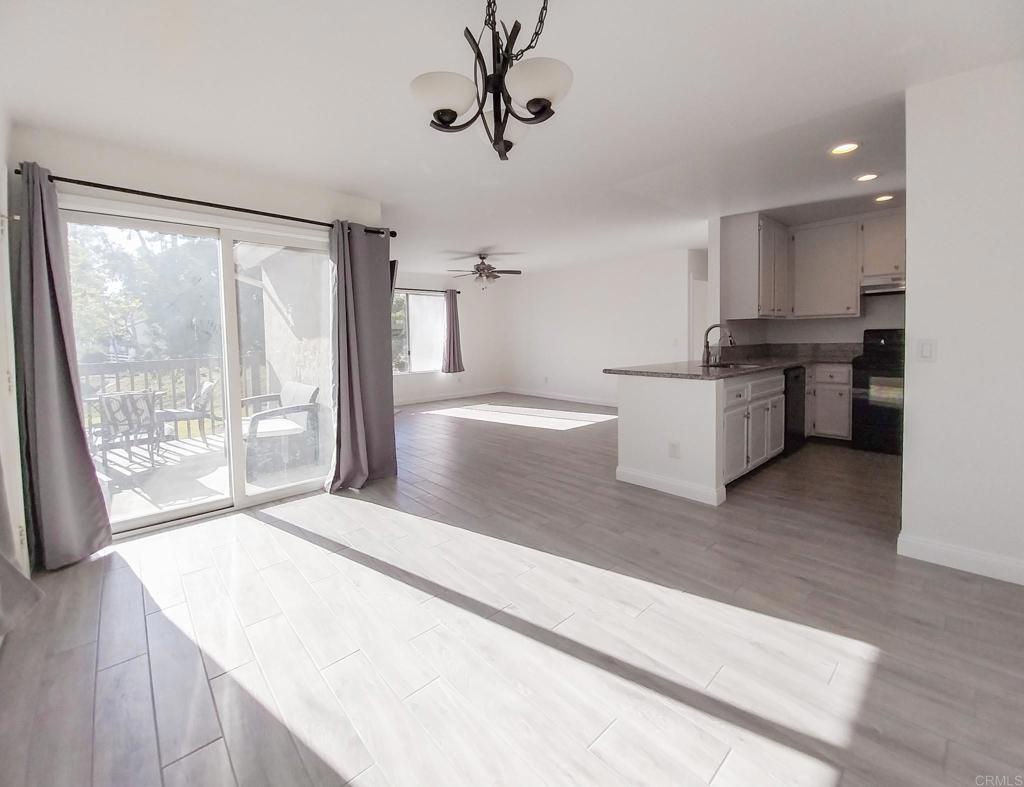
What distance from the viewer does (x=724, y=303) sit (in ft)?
16.1

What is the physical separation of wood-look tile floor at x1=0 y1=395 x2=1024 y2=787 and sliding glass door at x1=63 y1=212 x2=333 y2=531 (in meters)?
0.53

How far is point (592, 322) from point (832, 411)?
13.6ft

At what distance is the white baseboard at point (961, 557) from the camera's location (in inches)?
89.7

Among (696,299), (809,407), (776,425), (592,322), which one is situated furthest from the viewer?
(592,322)

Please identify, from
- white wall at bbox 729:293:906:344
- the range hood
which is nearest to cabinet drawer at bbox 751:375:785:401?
white wall at bbox 729:293:906:344

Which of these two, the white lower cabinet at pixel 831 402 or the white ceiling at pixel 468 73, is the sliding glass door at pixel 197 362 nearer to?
the white ceiling at pixel 468 73

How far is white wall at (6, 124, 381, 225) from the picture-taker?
2.63 metres

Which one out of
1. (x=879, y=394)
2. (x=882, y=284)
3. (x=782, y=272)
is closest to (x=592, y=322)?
(x=782, y=272)

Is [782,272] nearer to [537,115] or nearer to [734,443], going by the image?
[734,443]

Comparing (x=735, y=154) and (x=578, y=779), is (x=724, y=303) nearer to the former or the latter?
(x=735, y=154)

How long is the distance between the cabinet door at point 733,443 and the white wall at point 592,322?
3454 millimetres

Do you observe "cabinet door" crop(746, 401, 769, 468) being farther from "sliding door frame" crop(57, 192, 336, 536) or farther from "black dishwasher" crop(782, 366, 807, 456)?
"sliding door frame" crop(57, 192, 336, 536)

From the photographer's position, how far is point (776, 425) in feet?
14.3

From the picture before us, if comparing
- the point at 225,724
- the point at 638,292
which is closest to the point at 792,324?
the point at 638,292
